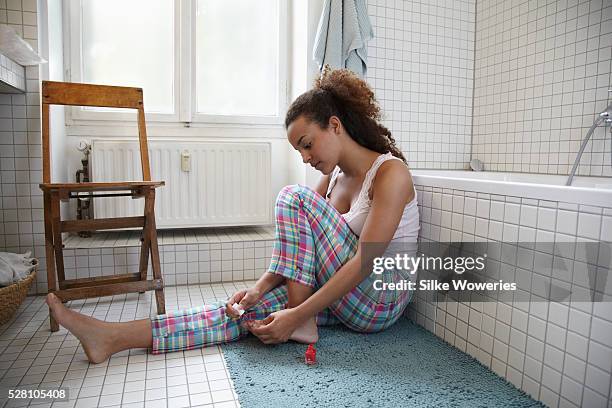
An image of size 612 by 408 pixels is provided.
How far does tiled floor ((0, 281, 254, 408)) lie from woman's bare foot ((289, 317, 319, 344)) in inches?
8.4

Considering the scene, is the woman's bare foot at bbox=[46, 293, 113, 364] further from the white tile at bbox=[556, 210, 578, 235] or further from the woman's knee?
the white tile at bbox=[556, 210, 578, 235]

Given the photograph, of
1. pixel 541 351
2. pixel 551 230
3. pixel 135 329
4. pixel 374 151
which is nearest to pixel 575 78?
pixel 374 151

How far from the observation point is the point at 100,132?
2.18 meters

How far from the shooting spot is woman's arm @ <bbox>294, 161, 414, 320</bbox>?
1167 millimetres

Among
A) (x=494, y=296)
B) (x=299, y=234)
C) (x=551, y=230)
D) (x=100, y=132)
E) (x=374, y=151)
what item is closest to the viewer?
(x=551, y=230)

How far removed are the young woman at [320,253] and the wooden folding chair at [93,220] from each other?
0.36 m

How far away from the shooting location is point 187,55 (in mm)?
→ 2240

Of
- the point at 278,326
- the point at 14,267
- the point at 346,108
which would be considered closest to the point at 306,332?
the point at 278,326

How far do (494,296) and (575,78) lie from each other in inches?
48.7

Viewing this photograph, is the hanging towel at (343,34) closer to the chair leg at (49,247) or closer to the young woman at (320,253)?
the young woman at (320,253)

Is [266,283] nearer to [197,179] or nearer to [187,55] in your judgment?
[197,179]

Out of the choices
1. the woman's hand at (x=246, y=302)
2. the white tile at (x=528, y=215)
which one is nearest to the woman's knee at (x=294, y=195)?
the woman's hand at (x=246, y=302)

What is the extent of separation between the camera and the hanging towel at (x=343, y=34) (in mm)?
2008

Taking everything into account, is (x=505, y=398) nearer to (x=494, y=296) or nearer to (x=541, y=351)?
(x=541, y=351)
